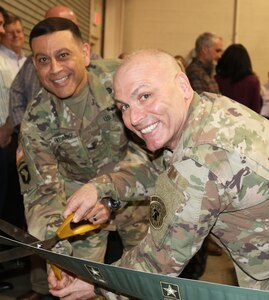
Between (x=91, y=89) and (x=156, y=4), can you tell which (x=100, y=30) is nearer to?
(x=156, y=4)

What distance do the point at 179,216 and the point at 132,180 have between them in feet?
2.25

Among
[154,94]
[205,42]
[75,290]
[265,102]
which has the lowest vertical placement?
[265,102]

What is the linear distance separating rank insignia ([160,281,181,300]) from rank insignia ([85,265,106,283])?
183 mm

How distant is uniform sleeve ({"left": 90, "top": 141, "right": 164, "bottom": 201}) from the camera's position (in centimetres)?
178

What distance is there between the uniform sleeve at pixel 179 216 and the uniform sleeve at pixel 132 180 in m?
0.48

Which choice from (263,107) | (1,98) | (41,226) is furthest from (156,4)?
(41,226)

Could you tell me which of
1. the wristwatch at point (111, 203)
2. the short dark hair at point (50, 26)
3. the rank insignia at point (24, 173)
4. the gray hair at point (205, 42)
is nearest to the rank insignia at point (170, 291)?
the wristwatch at point (111, 203)

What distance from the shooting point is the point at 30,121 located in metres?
2.11

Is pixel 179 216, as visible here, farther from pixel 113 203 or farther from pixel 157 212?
pixel 113 203

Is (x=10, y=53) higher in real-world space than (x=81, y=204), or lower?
higher

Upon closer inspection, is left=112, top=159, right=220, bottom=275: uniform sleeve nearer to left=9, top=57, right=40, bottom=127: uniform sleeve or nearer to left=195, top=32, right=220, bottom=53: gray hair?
left=9, top=57, right=40, bottom=127: uniform sleeve

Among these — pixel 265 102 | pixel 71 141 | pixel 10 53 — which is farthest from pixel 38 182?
pixel 265 102

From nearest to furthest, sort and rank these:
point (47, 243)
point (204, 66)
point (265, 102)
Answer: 1. point (47, 243)
2. point (204, 66)
3. point (265, 102)

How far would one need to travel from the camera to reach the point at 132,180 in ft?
6.13
